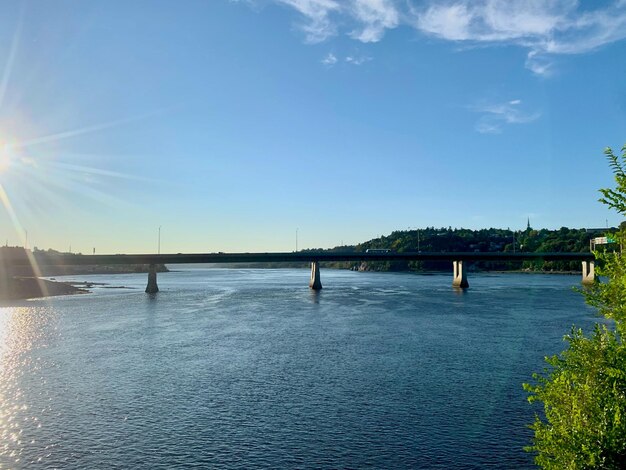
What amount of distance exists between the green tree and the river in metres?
11.0

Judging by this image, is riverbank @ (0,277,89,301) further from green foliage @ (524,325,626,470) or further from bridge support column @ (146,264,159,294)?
green foliage @ (524,325,626,470)

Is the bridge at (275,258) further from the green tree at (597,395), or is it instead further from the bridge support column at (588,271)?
the green tree at (597,395)

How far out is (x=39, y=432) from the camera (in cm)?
2794

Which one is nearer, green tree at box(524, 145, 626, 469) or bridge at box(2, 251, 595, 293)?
green tree at box(524, 145, 626, 469)

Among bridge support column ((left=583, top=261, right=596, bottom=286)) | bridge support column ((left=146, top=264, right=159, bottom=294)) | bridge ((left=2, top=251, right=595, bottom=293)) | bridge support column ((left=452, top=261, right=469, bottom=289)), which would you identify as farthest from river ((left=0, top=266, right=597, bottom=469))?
bridge support column ((left=583, top=261, right=596, bottom=286))

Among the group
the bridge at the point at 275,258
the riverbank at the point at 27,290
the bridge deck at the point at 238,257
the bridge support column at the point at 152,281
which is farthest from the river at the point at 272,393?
the bridge support column at the point at 152,281

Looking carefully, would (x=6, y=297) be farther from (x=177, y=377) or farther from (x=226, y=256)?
(x=177, y=377)

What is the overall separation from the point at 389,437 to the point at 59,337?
51.3 meters

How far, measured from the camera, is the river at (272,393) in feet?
80.9

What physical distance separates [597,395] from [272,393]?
25615mm

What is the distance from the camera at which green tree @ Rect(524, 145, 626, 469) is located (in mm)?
12297

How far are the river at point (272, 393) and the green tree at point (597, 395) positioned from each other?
11.0 meters

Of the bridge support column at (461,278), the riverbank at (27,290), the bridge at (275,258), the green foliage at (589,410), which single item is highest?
the bridge at (275,258)

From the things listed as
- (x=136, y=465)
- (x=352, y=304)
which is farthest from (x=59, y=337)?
(x=352, y=304)
